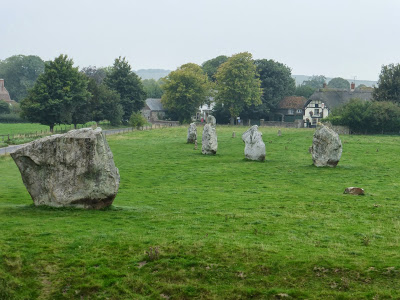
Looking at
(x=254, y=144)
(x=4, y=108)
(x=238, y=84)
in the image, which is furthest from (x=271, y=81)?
(x=254, y=144)

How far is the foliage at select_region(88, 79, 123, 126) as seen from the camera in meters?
Answer: 93.6

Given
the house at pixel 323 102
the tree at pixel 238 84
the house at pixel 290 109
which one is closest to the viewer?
the tree at pixel 238 84

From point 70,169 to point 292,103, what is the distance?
113 meters

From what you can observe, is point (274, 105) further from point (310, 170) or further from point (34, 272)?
point (34, 272)

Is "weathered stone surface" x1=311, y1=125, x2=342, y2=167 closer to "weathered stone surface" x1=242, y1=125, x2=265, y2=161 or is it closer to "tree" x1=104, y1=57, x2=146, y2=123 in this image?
"weathered stone surface" x1=242, y1=125, x2=265, y2=161

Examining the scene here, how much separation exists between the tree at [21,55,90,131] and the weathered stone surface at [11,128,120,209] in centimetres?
5800

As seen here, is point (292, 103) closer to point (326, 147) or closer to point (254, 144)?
point (254, 144)

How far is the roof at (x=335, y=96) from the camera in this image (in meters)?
124

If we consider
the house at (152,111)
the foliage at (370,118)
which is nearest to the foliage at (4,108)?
the house at (152,111)

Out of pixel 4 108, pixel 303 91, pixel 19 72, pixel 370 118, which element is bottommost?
pixel 370 118

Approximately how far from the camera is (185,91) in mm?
118438

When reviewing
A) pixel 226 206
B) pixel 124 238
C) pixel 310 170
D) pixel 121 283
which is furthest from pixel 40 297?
pixel 310 170

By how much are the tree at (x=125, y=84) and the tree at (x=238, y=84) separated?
1924 centimetres

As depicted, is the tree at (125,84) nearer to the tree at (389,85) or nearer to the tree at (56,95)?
the tree at (56,95)
